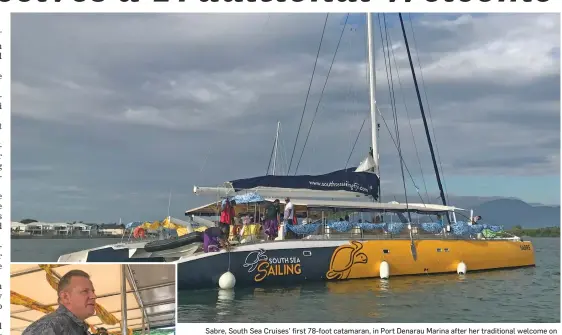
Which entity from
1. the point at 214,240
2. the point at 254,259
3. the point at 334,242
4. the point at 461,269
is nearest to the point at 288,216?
the point at 334,242

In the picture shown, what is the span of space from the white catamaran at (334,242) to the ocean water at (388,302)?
438 mm

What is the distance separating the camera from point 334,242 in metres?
13.4

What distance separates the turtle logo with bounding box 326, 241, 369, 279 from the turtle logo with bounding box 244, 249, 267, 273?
1814 millimetres

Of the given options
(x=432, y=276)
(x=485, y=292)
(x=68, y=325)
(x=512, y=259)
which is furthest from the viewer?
(x=512, y=259)

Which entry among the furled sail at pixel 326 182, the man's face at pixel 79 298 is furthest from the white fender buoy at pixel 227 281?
the man's face at pixel 79 298

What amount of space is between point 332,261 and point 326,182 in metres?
2.20

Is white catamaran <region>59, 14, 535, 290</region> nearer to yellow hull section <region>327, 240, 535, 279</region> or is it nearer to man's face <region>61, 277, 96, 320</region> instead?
yellow hull section <region>327, 240, 535, 279</region>

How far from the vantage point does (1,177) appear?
6.47 metres

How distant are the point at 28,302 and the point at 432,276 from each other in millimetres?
10953

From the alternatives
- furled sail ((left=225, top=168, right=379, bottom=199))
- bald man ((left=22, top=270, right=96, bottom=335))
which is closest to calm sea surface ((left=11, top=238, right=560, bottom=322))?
bald man ((left=22, top=270, right=96, bottom=335))

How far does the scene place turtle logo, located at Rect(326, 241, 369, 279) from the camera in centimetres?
1315

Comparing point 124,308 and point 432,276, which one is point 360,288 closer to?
point 432,276

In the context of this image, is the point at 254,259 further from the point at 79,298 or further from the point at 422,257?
the point at 79,298

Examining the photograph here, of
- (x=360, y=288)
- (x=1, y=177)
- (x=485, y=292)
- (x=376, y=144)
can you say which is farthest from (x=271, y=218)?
(x=1, y=177)
